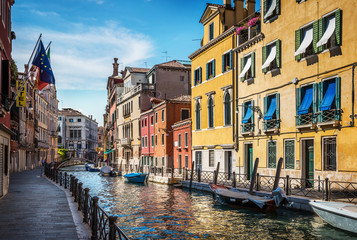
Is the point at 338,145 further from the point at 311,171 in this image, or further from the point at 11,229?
the point at 11,229

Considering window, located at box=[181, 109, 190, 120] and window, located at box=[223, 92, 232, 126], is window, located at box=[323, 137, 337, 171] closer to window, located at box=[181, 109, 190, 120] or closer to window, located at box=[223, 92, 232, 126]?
window, located at box=[223, 92, 232, 126]

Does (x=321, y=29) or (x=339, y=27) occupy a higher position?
(x=321, y=29)

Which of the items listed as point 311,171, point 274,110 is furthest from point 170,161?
point 311,171

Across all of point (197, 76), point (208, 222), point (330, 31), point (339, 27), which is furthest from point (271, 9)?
point (208, 222)

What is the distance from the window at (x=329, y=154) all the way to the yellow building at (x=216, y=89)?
337 inches

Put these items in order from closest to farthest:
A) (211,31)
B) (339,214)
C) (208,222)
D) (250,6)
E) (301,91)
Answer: (339,214), (208,222), (301,91), (250,6), (211,31)

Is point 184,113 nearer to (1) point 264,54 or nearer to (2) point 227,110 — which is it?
(2) point 227,110

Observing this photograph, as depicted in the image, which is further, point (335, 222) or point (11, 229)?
point (335, 222)

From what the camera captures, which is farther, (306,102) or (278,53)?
(278,53)

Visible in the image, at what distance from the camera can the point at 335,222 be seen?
12.8 m

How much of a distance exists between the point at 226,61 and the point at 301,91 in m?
8.78

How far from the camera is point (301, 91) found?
19.9 meters

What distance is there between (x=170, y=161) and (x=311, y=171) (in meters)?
22.1

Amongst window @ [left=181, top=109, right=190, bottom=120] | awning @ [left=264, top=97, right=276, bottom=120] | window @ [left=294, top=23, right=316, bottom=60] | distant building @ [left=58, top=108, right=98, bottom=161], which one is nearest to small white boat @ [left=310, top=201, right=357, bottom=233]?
window @ [left=294, top=23, right=316, bottom=60]
